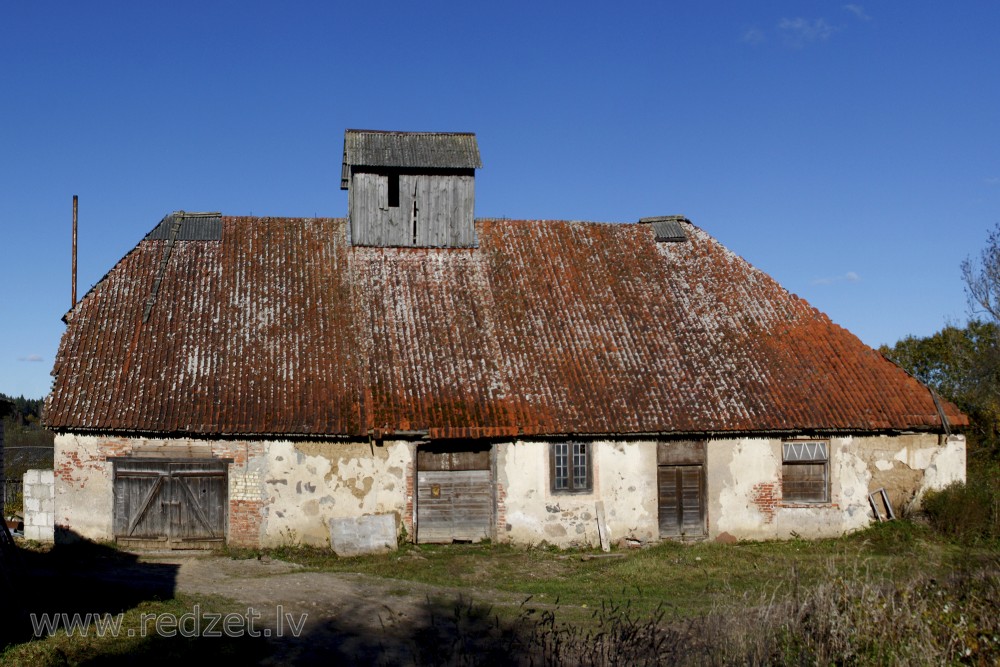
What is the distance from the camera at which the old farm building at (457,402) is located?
1712 cm

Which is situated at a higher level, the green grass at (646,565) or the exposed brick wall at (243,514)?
the exposed brick wall at (243,514)

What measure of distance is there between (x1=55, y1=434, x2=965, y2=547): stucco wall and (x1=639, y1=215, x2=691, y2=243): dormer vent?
741 cm

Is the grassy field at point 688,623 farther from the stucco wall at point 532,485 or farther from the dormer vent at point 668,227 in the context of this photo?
the dormer vent at point 668,227

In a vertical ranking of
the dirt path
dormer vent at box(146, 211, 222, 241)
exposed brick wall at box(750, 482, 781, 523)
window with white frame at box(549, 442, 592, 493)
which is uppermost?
dormer vent at box(146, 211, 222, 241)

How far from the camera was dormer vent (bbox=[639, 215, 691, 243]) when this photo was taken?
938 inches

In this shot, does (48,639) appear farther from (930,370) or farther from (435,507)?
(930,370)

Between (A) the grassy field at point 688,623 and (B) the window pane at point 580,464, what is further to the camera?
(B) the window pane at point 580,464

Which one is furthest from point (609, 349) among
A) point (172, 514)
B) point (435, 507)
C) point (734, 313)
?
point (172, 514)

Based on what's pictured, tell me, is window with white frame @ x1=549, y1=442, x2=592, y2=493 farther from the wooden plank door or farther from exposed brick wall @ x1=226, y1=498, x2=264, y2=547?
exposed brick wall @ x1=226, y1=498, x2=264, y2=547

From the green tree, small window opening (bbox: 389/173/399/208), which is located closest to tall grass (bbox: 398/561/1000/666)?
small window opening (bbox: 389/173/399/208)

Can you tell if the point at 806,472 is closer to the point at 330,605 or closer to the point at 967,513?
the point at 967,513

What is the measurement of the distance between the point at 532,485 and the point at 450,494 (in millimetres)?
1760

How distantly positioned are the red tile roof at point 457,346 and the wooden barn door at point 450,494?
767 millimetres

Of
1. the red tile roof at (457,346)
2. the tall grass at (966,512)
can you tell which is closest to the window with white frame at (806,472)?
the red tile roof at (457,346)
